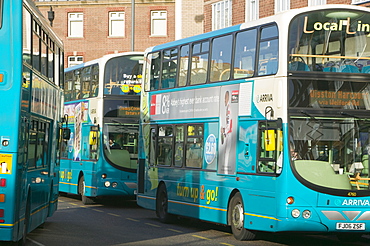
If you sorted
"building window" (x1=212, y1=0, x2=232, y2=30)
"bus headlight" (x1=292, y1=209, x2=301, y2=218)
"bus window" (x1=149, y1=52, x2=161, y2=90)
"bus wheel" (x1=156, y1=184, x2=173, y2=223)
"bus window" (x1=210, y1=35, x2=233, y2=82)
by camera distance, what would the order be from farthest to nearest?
"building window" (x1=212, y1=0, x2=232, y2=30)
"bus window" (x1=149, y1=52, x2=161, y2=90)
"bus wheel" (x1=156, y1=184, x2=173, y2=223)
"bus window" (x1=210, y1=35, x2=233, y2=82)
"bus headlight" (x1=292, y1=209, x2=301, y2=218)

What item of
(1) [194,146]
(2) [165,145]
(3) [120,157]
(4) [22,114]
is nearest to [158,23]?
(3) [120,157]

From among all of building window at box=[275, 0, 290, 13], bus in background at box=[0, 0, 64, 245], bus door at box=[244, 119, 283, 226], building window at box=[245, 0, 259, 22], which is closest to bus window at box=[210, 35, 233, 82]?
bus door at box=[244, 119, 283, 226]

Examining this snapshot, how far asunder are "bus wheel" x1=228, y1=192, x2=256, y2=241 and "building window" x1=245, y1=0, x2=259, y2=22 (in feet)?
61.8

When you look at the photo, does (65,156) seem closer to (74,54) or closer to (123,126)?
(123,126)

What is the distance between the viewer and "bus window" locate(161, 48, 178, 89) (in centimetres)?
2066

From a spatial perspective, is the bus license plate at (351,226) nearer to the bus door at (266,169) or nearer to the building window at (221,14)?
the bus door at (266,169)

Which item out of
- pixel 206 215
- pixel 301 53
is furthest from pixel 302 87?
pixel 206 215

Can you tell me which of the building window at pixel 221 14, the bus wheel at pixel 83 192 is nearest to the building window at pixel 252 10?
the building window at pixel 221 14

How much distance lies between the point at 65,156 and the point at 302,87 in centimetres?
1609

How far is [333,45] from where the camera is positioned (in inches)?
603

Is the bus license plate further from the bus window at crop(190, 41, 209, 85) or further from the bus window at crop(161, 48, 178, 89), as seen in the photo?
the bus window at crop(161, 48, 178, 89)

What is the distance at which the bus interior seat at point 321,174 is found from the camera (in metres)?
14.7

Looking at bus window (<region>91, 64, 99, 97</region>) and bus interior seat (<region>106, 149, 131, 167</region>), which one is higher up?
bus window (<region>91, 64, 99, 97</region>)

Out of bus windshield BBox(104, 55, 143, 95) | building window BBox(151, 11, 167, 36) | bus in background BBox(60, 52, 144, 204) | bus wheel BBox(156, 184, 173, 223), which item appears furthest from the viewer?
building window BBox(151, 11, 167, 36)
